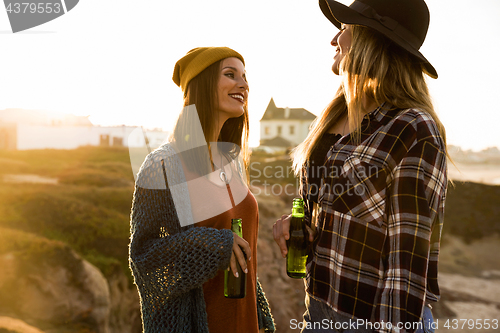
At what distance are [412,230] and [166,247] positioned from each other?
114 cm

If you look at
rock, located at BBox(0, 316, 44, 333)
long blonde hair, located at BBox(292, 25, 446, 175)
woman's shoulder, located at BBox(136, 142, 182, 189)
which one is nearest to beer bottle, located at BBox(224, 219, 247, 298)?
woman's shoulder, located at BBox(136, 142, 182, 189)

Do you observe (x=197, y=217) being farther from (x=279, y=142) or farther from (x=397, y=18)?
(x=279, y=142)

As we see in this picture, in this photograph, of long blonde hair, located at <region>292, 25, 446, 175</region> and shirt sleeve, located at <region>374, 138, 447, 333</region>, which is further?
long blonde hair, located at <region>292, 25, 446, 175</region>

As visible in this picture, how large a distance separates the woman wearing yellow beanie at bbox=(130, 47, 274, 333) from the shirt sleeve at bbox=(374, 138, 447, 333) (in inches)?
27.4

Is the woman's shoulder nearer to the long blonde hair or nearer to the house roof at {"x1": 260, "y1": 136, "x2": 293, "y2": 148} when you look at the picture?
the long blonde hair

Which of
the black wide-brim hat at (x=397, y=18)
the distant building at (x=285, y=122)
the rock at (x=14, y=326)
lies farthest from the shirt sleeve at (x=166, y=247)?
the distant building at (x=285, y=122)

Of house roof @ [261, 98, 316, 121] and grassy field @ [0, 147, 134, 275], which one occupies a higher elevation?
house roof @ [261, 98, 316, 121]

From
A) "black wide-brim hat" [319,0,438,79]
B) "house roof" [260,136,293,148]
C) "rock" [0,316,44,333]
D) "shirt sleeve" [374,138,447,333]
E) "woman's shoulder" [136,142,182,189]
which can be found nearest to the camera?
"shirt sleeve" [374,138,447,333]

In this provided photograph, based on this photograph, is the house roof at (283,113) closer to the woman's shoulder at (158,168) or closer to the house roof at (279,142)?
the house roof at (279,142)

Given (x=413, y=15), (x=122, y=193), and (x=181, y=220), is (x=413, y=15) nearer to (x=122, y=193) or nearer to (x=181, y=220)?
(x=181, y=220)

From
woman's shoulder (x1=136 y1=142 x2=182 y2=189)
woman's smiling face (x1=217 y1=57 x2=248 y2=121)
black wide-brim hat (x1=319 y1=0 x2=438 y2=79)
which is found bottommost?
woman's shoulder (x1=136 y1=142 x2=182 y2=189)

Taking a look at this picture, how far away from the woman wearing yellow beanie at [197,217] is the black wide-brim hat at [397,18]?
0.87 metres

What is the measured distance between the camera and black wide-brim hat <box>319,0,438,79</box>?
1461mm

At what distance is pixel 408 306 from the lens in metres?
1.21
